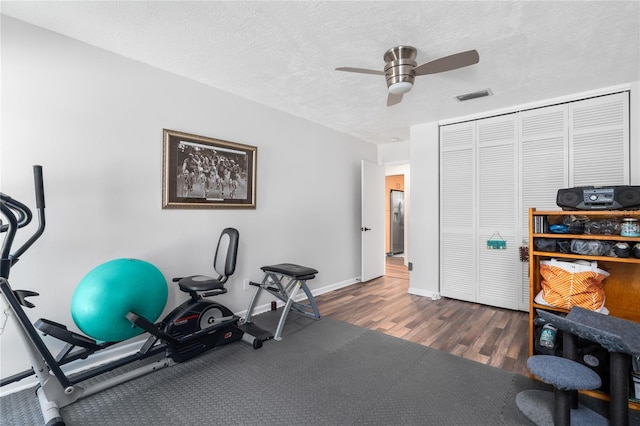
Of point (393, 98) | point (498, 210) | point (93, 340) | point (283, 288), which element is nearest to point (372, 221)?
point (498, 210)

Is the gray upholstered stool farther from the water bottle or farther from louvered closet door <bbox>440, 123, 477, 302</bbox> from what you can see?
louvered closet door <bbox>440, 123, 477, 302</bbox>

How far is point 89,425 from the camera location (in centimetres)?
166

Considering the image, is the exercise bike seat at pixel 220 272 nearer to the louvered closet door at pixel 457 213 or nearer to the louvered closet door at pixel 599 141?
the louvered closet door at pixel 457 213

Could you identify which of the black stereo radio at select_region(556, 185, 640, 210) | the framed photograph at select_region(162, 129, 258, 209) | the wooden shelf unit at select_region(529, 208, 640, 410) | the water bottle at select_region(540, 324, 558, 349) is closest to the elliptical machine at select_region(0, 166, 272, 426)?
the framed photograph at select_region(162, 129, 258, 209)

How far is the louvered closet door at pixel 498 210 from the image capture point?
351 cm

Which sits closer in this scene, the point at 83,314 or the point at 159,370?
the point at 83,314

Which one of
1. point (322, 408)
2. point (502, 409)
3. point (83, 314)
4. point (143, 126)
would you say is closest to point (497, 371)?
point (502, 409)

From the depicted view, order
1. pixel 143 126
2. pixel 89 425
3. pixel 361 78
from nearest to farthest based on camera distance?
pixel 89 425, pixel 143 126, pixel 361 78

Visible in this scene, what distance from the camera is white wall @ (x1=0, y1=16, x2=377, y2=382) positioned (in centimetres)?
198

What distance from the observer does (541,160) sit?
333 centimetres

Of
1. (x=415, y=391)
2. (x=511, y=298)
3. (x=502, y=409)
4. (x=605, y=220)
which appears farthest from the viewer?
(x=511, y=298)

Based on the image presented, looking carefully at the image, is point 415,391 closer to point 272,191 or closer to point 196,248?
point 196,248

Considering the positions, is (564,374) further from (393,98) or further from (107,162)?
(107,162)

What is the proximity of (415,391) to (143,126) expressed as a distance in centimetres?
296
